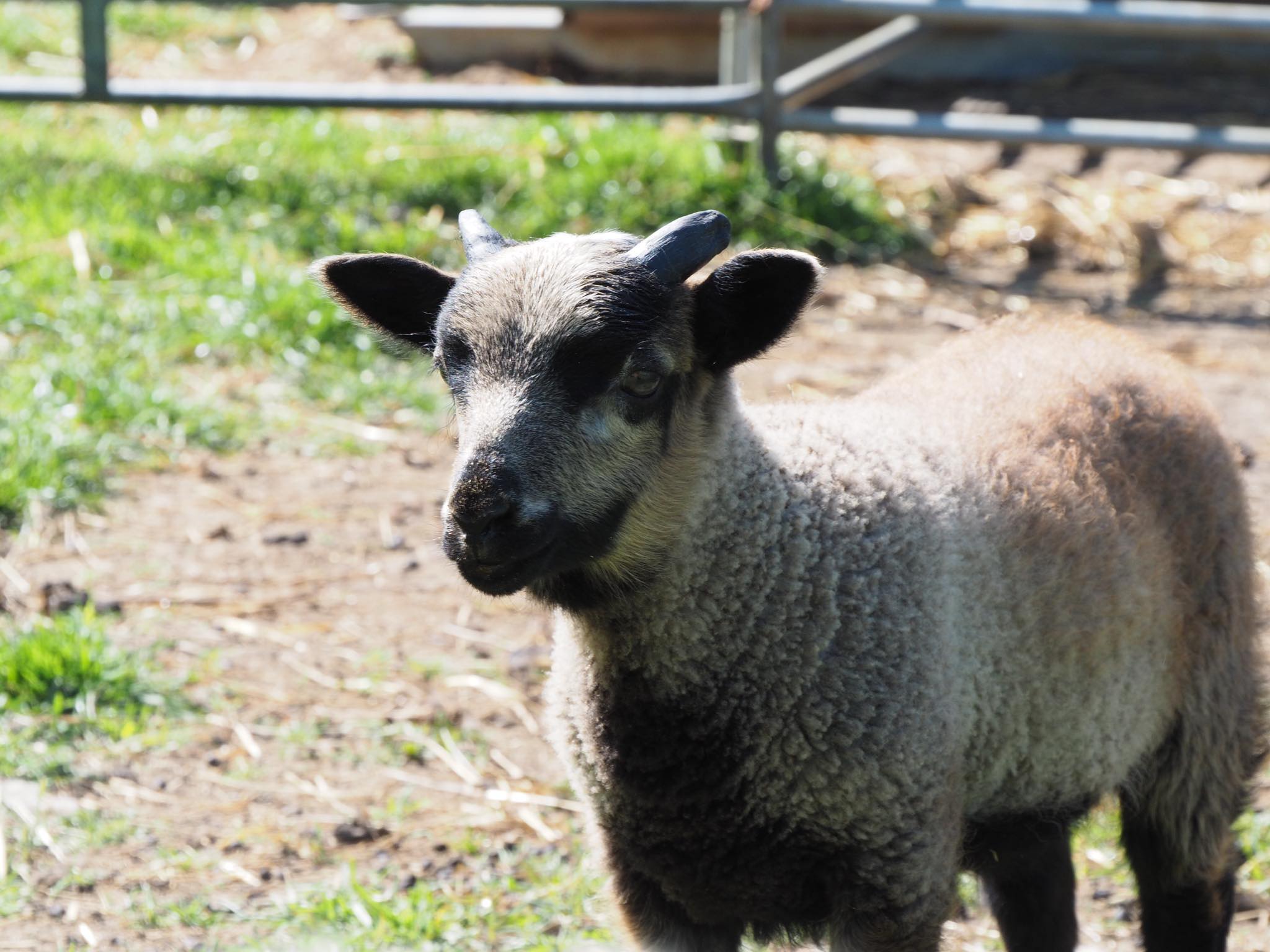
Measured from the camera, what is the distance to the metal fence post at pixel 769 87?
1002 cm

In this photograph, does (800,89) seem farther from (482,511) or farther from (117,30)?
(482,511)

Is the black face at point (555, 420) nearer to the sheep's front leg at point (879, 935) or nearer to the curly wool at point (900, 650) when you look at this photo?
the curly wool at point (900, 650)

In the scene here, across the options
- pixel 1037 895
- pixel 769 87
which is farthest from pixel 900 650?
pixel 769 87

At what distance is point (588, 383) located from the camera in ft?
11.1

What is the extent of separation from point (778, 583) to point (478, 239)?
109cm

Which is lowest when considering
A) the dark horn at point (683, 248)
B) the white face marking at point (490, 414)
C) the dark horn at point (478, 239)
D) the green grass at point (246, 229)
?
the green grass at point (246, 229)

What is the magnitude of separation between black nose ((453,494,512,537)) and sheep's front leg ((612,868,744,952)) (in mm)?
1009

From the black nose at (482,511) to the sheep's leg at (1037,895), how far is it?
5.49 feet

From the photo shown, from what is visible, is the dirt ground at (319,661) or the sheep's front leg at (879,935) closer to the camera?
the sheep's front leg at (879,935)

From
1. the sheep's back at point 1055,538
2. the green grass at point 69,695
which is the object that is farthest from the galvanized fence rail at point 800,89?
the sheep's back at point 1055,538

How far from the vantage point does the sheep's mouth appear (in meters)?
3.26

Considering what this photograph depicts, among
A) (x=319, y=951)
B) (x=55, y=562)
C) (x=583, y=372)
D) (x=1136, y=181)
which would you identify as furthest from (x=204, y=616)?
(x=1136, y=181)

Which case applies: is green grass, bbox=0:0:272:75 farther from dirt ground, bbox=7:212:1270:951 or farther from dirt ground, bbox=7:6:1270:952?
dirt ground, bbox=7:212:1270:951

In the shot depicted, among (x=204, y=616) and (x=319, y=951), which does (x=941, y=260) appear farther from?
(x=319, y=951)
